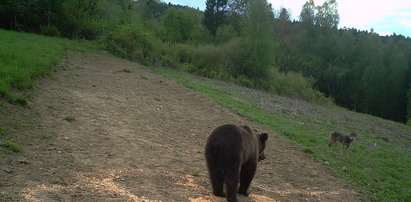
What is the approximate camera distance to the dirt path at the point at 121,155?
24.2 feet

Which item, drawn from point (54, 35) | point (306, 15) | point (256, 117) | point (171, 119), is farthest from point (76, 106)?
point (306, 15)

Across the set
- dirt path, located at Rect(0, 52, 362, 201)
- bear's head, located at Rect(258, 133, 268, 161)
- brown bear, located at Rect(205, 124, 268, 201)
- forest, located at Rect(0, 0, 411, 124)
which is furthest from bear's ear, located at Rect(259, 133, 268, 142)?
forest, located at Rect(0, 0, 411, 124)

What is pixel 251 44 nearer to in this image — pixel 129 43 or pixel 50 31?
pixel 129 43

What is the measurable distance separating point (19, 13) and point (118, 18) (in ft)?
34.8

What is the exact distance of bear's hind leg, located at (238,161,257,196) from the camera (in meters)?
8.80

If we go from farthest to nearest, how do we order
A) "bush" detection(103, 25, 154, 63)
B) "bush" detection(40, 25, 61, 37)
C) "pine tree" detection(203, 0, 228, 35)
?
"pine tree" detection(203, 0, 228, 35)
"bush" detection(40, 25, 61, 37)
"bush" detection(103, 25, 154, 63)

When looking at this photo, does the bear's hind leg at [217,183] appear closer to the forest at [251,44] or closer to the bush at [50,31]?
the forest at [251,44]

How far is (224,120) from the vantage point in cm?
1852

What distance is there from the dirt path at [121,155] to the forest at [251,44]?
2231 centimetres

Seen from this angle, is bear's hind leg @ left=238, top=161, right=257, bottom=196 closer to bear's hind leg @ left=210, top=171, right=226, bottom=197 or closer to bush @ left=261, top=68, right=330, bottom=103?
bear's hind leg @ left=210, top=171, right=226, bottom=197

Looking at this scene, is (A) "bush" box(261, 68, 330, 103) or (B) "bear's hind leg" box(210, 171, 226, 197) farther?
(A) "bush" box(261, 68, 330, 103)

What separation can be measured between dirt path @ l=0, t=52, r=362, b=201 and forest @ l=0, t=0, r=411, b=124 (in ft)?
73.2

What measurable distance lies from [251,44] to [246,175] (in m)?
41.8

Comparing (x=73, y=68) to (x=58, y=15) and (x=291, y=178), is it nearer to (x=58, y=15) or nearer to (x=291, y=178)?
(x=291, y=178)
